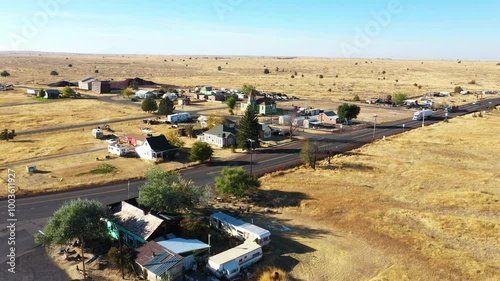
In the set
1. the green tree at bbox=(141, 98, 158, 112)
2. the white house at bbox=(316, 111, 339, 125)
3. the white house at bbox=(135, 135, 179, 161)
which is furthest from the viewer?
the green tree at bbox=(141, 98, 158, 112)

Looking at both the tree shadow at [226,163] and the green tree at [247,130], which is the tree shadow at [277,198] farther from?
the green tree at [247,130]

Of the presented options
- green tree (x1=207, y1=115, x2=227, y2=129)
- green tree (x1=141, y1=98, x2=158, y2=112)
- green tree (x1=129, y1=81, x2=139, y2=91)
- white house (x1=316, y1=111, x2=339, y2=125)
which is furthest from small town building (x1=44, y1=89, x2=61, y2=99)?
white house (x1=316, y1=111, x2=339, y2=125)

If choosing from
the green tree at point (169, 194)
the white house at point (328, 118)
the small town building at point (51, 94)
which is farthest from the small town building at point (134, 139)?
the small town building at point (51, 94)

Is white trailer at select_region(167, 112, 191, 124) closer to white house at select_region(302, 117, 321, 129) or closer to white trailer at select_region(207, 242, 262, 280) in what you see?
white house at select_region(302, 117, 321, 129)

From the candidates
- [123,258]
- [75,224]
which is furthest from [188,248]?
[75,224]

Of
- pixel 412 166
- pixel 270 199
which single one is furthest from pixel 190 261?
pixel 412 166

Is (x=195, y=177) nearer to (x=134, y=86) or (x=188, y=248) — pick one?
(x=188, y=248)
